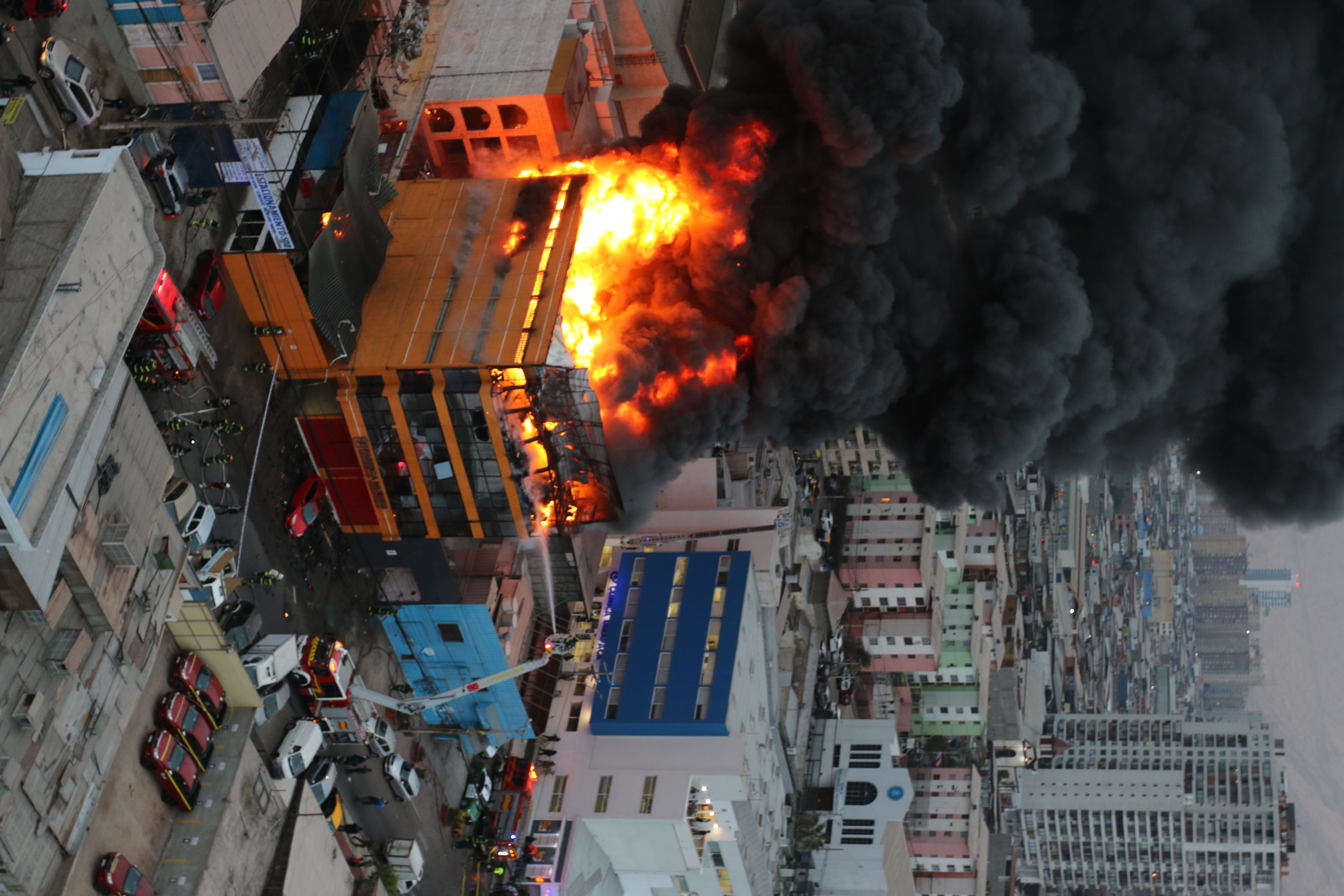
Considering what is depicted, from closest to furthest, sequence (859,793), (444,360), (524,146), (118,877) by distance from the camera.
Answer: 1. (118,877)
2. (444,360)
3. (524,146)
4. (859,793)

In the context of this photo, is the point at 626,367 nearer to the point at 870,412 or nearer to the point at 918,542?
the point at 870,412

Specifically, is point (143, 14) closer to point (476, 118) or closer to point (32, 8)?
point (32, 8)

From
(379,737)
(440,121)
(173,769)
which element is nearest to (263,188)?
(440,121)

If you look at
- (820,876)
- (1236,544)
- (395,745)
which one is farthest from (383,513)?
(1236,544)

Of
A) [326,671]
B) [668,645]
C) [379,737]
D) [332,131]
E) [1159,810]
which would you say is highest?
[1159,810]

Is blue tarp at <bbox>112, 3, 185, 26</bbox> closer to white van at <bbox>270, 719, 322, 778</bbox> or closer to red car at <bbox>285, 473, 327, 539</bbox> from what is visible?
red car at <bbox>285, 473, 327, 539</bbox>

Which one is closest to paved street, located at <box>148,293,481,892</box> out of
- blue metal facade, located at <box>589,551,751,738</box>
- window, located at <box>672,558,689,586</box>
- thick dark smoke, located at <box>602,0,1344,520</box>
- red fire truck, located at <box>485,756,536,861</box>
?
red fire truck, located at <box>485,756,536,861</box>
